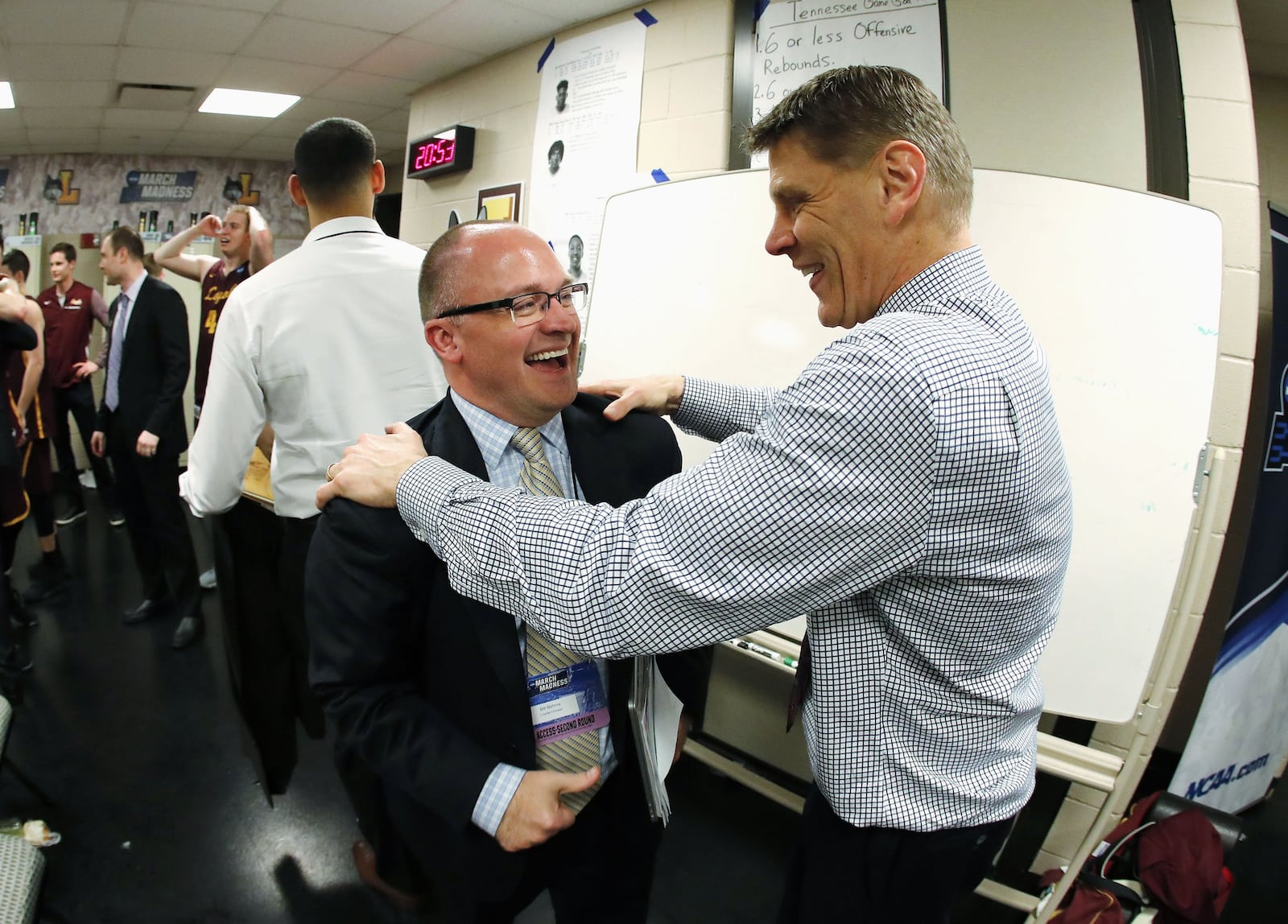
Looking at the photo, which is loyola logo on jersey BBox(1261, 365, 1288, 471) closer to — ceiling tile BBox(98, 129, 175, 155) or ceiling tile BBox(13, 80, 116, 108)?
ceiling tile BBox(13, 80, 116, 108)

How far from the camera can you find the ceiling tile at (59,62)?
3.97 metres

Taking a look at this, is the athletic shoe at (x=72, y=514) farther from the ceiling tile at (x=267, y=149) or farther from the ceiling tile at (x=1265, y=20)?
the ceiling tile at (x=1265, y=20)

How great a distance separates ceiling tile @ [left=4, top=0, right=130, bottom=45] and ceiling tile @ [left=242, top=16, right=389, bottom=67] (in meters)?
0.63

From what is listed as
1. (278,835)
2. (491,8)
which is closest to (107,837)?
(278,835)

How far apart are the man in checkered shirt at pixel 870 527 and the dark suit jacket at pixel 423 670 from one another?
3.5 inches

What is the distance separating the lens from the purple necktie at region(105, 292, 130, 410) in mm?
3144

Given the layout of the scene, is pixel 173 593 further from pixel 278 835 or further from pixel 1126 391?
pixel 1126 391

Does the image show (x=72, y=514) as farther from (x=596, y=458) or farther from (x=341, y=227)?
(x=596, y=458)

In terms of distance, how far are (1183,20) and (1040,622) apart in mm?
1915

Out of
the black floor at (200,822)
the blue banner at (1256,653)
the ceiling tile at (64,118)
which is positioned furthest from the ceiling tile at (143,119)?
the blue banner at (1256,653)

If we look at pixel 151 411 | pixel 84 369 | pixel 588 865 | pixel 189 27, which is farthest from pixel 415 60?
pixel 588 865

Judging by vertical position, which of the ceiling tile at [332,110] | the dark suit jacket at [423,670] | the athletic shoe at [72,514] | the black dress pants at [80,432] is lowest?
the athletic shoe at [72,514]

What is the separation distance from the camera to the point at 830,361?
70cm

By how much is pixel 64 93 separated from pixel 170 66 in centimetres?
123
